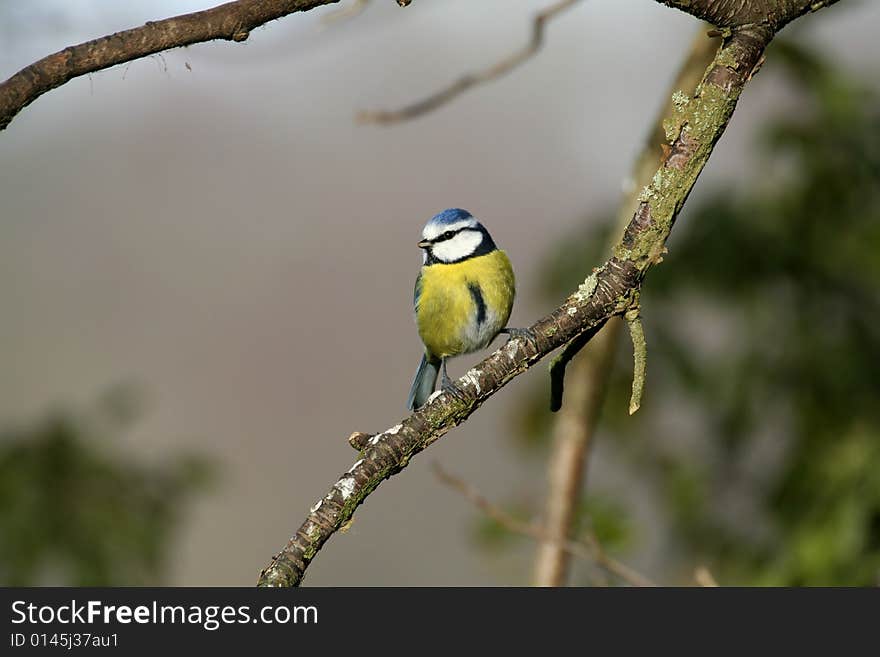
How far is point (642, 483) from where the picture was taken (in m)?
3.33

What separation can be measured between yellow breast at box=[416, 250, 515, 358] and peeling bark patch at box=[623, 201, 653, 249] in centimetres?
115

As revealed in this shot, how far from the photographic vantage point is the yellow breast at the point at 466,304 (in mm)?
2422

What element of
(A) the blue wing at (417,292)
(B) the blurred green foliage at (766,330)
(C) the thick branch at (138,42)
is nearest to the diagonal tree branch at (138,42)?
(C) the thick branch at (138,42)

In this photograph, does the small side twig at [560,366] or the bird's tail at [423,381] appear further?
the bird's tail at [423,381]

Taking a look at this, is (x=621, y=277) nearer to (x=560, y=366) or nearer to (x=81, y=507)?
(x=560, y=366)

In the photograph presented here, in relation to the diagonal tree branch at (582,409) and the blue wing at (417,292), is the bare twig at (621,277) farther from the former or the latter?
the blue wing at (417,292)

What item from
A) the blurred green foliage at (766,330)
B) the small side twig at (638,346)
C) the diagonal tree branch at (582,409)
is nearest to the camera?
the small side twig at (638,346)

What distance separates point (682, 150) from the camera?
1.27 metres

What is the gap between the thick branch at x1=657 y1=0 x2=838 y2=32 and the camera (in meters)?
1.27

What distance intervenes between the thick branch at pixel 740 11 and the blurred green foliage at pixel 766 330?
5.65 ft

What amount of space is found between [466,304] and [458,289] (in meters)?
0.05

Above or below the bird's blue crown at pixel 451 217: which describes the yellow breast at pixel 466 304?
below

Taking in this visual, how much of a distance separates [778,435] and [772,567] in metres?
0.62
